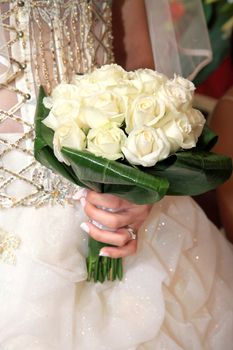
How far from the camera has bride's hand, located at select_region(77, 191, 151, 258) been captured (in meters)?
0.91

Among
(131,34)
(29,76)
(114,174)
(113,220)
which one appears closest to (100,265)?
(113,220)

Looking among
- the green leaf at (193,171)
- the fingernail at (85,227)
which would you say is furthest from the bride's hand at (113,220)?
the green leaf at (193,171)

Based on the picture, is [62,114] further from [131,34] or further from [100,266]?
[131,34]

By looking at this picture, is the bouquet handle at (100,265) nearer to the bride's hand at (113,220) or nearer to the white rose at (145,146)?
the bride's hand at (113,220)

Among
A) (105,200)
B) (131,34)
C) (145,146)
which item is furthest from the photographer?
(131,34)

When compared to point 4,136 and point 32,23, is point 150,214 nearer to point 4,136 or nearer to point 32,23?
point 4,136

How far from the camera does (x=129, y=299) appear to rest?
0.99 meters

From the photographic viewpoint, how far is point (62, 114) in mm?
792

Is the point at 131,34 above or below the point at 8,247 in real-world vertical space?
above

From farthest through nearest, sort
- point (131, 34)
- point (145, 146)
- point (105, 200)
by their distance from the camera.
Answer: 1. point (131, 34)
2. point (105, 200)
3. point (145, 146)

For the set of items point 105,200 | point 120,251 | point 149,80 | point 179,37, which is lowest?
point 120,251

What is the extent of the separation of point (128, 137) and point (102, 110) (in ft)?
0.19

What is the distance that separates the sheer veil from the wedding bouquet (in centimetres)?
43

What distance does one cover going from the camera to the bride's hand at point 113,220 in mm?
915
